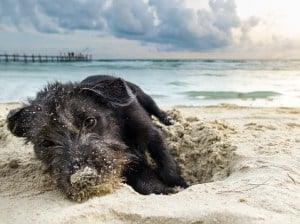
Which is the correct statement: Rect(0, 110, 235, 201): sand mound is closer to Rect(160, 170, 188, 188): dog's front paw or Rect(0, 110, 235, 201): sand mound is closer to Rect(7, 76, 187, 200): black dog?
Rect(7, 76, 187, 200): black dog

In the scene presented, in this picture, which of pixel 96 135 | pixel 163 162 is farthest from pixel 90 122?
pixel 163 162

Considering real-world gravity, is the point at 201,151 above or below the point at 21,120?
below

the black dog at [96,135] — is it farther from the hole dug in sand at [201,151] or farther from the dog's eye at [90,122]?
the hole dug in sand at [201,151]

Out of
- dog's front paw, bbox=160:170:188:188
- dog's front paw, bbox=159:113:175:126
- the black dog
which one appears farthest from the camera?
dog's front paw, bbox=159:113:175:126

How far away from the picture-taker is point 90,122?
3777mm

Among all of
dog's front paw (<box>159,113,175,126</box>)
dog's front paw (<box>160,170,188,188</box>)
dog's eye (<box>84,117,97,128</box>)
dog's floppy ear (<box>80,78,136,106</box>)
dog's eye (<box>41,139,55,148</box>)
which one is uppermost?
dog's floppy ear (<box>80,78,136,106</box>)

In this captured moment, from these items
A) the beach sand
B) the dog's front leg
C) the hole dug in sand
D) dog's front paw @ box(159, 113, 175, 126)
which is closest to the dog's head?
the beach sand

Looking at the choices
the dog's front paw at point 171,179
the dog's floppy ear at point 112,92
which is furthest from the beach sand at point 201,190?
the dog's floppy ear at point 112,92

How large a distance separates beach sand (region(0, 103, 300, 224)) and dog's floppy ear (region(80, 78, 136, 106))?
855mm

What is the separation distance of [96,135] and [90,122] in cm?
19

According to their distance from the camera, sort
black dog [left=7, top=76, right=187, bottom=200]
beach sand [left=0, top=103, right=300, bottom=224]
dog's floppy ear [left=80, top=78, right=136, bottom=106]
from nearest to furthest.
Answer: beach sand [left=0, top=103, right=300, bottom=224], black dog [left=7, top=76, right=187, bottom=200], dog's floppy ear [left=80, top=78, right=136, bottom=106]

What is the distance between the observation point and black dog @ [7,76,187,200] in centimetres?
319

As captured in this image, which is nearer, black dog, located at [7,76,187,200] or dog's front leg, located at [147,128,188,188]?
black dog, located at [7,76,187,200]

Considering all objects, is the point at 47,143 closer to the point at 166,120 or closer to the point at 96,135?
the point at 96,135
